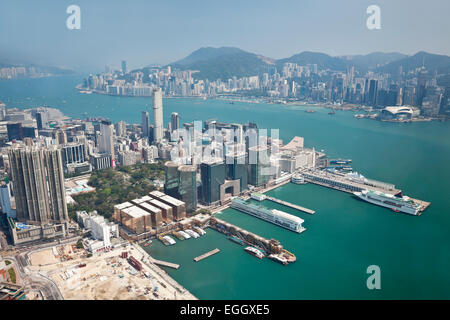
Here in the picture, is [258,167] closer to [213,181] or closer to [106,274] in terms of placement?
[213,181]

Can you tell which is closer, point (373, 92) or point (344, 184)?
point (344, 184)

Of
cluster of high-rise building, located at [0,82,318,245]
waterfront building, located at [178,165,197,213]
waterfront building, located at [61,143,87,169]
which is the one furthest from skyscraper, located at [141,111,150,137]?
waterfront building, located at [178,165,197,213]

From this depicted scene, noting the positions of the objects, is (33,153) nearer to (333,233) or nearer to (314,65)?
(333,233)

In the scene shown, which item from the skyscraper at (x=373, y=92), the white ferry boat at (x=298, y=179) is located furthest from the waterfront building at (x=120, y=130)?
the skyscraper at (x=373, y=92)

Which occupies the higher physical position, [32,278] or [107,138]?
[107,138]

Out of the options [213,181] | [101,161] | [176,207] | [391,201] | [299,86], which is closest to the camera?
[176,207]

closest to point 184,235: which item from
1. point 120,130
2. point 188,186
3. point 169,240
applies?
point 169,240

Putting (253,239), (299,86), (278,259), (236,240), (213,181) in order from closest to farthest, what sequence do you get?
(278,259) < (253,239) < (236,240) < (213,181) < (299,86)

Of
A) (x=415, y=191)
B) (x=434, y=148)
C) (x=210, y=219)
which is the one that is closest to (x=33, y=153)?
(x=210, y=219)
